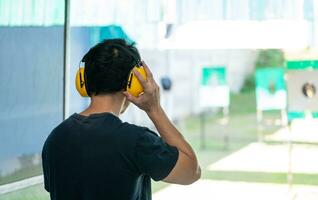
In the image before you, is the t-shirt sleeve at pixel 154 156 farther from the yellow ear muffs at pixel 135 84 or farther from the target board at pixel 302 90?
the target board at pixel 302 90

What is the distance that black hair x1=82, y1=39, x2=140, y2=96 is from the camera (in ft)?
3.32

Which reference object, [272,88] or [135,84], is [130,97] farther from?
[272,88]

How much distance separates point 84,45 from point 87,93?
1.16m

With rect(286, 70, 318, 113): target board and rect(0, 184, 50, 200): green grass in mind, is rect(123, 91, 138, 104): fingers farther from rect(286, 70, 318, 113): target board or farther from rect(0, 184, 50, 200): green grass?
rect(286, 70, 318, 113): target board

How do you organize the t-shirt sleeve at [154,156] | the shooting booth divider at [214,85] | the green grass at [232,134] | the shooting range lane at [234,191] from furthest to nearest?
1. the shooting booth divider at [214,85]
2. the green grass at [232,134]
3. the shooting range lane at [234,191]
4. the t-shirt sleeve at [154,156]

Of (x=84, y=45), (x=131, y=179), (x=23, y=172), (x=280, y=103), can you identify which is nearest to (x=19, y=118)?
(x=23, y=172)

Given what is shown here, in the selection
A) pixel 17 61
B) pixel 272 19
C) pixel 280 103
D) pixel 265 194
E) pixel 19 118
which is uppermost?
pixel 272 19

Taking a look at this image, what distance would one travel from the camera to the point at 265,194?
410 centimetres

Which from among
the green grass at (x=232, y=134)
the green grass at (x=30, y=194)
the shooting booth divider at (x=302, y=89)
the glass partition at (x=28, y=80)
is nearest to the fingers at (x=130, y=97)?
the glass partition at (x=28, y=80)

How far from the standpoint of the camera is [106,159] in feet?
3.27

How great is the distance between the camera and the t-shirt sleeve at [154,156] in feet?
3.18

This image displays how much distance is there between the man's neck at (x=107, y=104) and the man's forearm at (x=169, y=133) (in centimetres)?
7

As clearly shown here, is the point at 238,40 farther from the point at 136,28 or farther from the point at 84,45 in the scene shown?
the point at 84,45

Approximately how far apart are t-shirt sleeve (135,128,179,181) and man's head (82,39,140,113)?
0.12 meters
